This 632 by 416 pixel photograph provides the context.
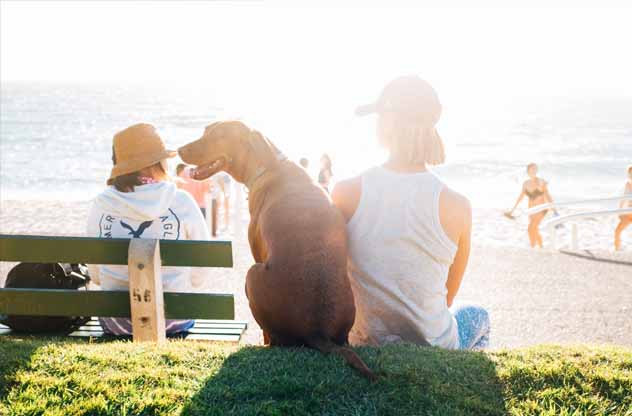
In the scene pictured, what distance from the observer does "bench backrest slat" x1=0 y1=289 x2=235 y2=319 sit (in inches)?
151

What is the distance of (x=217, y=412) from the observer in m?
2.64

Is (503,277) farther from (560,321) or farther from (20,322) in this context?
(20,322)

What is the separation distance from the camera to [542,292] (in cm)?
806

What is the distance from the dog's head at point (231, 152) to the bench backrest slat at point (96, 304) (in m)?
0.82

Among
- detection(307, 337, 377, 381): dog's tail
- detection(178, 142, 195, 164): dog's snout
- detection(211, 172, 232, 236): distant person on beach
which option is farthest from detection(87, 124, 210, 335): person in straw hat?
detection(211, 172, 232, 236): distant person on beach

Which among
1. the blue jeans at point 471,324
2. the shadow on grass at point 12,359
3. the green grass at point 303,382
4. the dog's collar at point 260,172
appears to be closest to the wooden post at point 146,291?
the green grass at point 303,382

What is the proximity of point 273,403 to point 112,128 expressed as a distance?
64319 mm

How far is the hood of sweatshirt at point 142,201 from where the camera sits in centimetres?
410

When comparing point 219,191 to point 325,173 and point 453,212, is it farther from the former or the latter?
point 453,212

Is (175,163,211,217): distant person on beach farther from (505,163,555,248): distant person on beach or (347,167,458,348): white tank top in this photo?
(347,167,458,348): white tank top

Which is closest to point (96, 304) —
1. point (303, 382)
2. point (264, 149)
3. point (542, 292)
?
point (264, 149)

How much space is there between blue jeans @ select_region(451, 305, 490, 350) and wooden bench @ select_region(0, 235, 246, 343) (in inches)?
51.5

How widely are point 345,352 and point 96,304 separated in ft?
5.51

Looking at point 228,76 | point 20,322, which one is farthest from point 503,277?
point 228,76
